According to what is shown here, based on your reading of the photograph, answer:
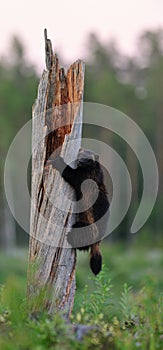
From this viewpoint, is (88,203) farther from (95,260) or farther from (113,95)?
(113,95)

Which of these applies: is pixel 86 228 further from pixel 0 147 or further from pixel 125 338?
pixel 0 147

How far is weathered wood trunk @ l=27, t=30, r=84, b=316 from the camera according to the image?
22.0 feet

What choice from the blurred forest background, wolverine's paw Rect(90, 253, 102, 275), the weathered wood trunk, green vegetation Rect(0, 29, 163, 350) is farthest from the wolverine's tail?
the blurred forest background

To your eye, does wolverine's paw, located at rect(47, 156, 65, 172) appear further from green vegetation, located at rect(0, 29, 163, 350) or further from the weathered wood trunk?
green vegetation, located at rect(0, 29, 163, 350)

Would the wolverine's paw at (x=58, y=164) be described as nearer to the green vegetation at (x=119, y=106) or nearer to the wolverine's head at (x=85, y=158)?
the wolverine's head at (x=85, y=158)

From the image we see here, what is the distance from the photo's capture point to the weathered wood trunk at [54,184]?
6.71m

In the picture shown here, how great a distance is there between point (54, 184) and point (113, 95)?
45503 mm

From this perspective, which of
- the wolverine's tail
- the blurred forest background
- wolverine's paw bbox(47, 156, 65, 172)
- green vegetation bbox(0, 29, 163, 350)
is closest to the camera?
wolverine's paw bbox(47, 156, 65, 172)

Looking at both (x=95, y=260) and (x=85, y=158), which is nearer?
(x=85, y=158)

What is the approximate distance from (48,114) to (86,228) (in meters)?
1.22

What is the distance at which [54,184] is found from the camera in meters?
6.81

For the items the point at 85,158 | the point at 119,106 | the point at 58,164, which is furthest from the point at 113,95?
the point at 58,164

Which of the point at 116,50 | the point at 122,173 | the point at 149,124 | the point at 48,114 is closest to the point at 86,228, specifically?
the point at 48,114

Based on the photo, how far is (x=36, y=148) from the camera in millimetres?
6930
